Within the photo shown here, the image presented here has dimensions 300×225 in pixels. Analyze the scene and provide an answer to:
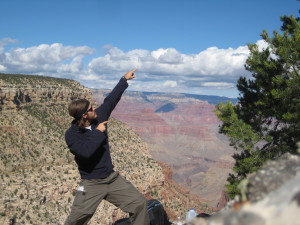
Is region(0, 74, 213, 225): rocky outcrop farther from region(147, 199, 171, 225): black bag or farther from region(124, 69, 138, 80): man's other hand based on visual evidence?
region(124, 69, 138, 80): man's other hand

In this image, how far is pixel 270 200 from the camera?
182 cm

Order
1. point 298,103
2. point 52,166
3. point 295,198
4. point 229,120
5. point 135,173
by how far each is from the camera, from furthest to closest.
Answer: point 135,173
point 52,166
point 229,120
point 298,103
point 295,198

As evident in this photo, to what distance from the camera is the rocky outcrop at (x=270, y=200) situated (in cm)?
161

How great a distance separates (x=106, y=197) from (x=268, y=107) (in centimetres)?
843

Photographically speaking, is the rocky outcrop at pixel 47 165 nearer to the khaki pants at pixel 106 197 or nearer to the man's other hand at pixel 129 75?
the khaki pants at pixel 106 197

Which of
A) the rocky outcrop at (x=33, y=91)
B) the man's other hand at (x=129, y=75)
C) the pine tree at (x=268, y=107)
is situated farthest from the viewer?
Result: the rocky outcrop at (x=33, y=91)

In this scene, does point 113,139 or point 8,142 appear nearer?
point 8,142

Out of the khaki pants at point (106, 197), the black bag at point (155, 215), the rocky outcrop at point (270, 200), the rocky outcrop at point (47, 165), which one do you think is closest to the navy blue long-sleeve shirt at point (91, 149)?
the khaki pants at point (106, 197)

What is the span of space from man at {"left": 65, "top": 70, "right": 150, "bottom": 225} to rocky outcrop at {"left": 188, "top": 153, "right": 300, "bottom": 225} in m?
2.12

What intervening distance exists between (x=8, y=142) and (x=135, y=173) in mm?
15226

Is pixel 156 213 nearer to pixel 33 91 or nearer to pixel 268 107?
pixel 268 107

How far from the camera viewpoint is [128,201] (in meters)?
4.65

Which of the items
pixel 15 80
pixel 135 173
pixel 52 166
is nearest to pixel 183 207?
pixel 135 173

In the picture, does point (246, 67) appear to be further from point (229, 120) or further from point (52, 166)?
point (52, 166)
